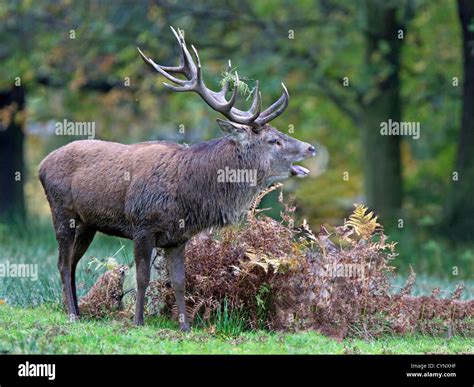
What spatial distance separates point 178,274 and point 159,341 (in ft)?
3.39

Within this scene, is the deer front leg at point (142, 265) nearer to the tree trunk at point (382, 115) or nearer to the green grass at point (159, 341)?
the green grass at point (159, 341)

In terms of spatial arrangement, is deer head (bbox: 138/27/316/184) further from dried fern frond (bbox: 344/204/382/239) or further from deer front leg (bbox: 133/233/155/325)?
deer front leg (bbox: 133/233/155/325)

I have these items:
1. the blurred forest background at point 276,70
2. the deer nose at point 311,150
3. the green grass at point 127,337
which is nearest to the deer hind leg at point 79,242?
the green grass at point 127,337

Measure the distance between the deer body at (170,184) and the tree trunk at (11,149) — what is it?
9409 millimetres

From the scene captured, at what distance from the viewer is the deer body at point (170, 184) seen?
378 inches

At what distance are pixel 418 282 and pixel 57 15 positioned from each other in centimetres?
1066

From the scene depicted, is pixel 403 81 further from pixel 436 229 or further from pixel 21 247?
pixel 21 247

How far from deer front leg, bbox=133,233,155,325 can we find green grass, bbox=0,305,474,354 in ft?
0.59

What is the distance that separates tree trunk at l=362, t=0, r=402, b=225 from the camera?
20.3 m

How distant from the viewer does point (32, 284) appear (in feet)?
36.5

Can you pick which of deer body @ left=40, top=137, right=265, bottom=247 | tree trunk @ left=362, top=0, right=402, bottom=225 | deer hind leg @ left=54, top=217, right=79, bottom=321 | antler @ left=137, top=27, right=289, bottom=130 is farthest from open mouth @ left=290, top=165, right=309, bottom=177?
tree trunk @ left=362, top=0, right=402, bottom=225

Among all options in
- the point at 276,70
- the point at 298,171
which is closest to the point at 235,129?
the point at 298,171

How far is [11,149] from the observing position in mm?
20344

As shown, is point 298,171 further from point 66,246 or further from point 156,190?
point 66,246
